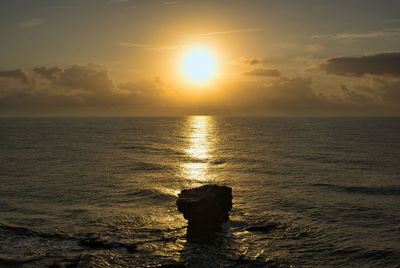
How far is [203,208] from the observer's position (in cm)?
2106

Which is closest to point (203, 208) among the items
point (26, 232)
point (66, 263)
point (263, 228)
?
point (263, 228)

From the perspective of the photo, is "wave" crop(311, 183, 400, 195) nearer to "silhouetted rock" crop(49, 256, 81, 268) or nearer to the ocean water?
the ocean water

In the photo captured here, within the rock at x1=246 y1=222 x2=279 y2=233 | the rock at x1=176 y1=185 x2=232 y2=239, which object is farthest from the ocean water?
the rock at x1=176 y1=185 x2=232 y2=239

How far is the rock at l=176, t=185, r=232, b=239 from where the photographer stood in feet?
68.8

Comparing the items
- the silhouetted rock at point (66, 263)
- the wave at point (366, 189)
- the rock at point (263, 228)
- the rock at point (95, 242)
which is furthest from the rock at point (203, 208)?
the wave at point (366, 189)

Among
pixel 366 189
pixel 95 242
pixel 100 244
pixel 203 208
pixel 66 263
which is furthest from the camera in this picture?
pixel 366 189

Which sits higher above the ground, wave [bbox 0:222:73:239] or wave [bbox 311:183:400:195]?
wave [bbox 311:183:400:195]

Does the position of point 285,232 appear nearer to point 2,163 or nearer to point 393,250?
point 393,250

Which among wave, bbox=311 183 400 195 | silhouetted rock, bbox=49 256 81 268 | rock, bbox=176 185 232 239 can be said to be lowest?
silhouetted rock, bbox=49 256 81 268

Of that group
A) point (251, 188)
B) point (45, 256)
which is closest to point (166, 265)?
point (45, 256)

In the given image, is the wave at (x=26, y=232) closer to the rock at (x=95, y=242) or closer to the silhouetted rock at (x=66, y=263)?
the rock at (x=95, y=242)

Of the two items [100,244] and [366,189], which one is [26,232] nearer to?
[100,244]

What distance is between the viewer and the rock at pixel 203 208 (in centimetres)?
2097

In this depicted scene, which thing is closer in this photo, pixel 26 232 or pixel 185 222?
pixel 26 232
